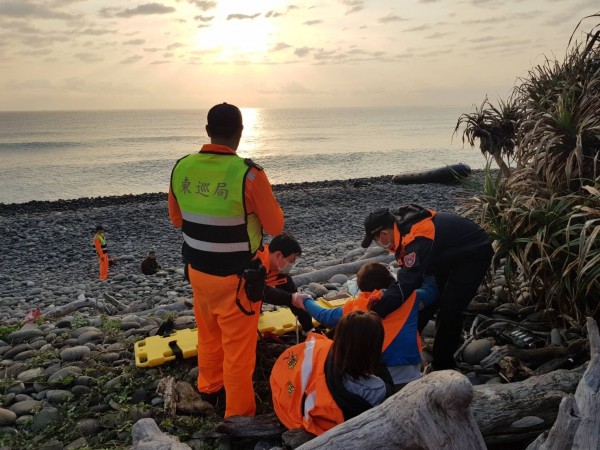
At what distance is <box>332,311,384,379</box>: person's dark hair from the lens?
3484 millimetres

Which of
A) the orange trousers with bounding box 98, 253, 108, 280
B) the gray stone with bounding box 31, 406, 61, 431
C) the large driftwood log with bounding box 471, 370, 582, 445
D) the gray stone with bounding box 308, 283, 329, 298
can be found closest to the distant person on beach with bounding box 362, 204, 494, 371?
the large driftwood log with bounding box 471, 370, 582, 445

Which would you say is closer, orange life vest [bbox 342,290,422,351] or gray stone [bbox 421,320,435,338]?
orange life vest [bbox 342,290,422,351]

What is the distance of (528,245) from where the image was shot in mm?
5109

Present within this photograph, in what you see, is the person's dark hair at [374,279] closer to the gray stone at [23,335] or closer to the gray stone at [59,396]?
the gray stone at [59,396]

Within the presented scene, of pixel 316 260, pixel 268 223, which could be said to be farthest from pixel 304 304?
pixel 316 260

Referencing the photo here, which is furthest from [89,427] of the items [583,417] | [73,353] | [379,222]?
[583,417]

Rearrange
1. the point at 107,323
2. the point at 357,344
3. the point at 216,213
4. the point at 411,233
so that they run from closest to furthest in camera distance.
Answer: the point at 357,344 → the point at 216,213 → the point at 411,233 → the point at 107,323

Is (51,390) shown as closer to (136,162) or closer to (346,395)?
(346,395)

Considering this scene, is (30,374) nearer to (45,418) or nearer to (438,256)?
(45,418)

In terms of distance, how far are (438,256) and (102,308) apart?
6.38m

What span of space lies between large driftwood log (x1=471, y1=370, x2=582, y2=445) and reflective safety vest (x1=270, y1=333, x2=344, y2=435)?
0.96 metres

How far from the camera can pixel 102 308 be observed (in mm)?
9141

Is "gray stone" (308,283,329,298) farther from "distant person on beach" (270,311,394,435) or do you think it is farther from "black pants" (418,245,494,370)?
"distant person on beach" (270,311,394,435)

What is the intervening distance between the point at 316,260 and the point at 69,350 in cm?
687
